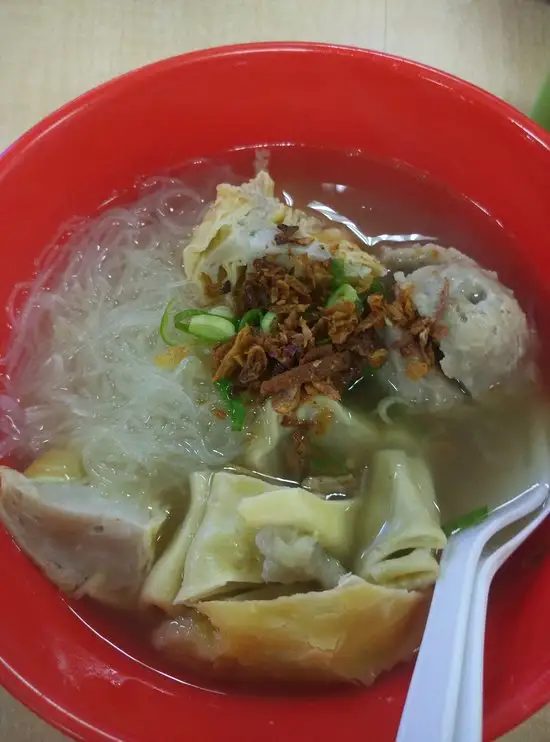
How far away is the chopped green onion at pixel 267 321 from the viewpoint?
128cm

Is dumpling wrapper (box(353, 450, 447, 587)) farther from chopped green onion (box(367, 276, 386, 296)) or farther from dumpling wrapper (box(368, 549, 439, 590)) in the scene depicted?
chopped green onion (box(367, 276, 386, 296))

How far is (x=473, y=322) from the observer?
1.25 meters

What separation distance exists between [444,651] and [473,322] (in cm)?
58

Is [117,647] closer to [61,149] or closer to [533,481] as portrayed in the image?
[533,481]

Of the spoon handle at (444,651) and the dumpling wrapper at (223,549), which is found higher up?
the spoon handle at (444,651)

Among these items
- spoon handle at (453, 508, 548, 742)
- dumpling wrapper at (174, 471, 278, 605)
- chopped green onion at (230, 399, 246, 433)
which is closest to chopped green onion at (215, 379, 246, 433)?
chopped green onion at (230, 399, 246, 433)

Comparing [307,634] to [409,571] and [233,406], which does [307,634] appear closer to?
[409,571]

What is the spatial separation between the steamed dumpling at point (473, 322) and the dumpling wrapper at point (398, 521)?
21 centimetres

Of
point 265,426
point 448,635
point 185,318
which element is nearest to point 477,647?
point 448,635

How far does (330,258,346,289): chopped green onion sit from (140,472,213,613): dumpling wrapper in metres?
0.47

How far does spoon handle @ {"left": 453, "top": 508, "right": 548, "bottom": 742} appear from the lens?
0.87m

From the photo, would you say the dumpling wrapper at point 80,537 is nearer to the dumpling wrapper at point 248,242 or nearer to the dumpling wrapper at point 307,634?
the dumpling wrapper at point 307,634

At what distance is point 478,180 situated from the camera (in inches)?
60.2

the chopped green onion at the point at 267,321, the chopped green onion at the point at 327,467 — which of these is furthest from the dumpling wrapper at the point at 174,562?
the chopped green onion at the point at 267,321
